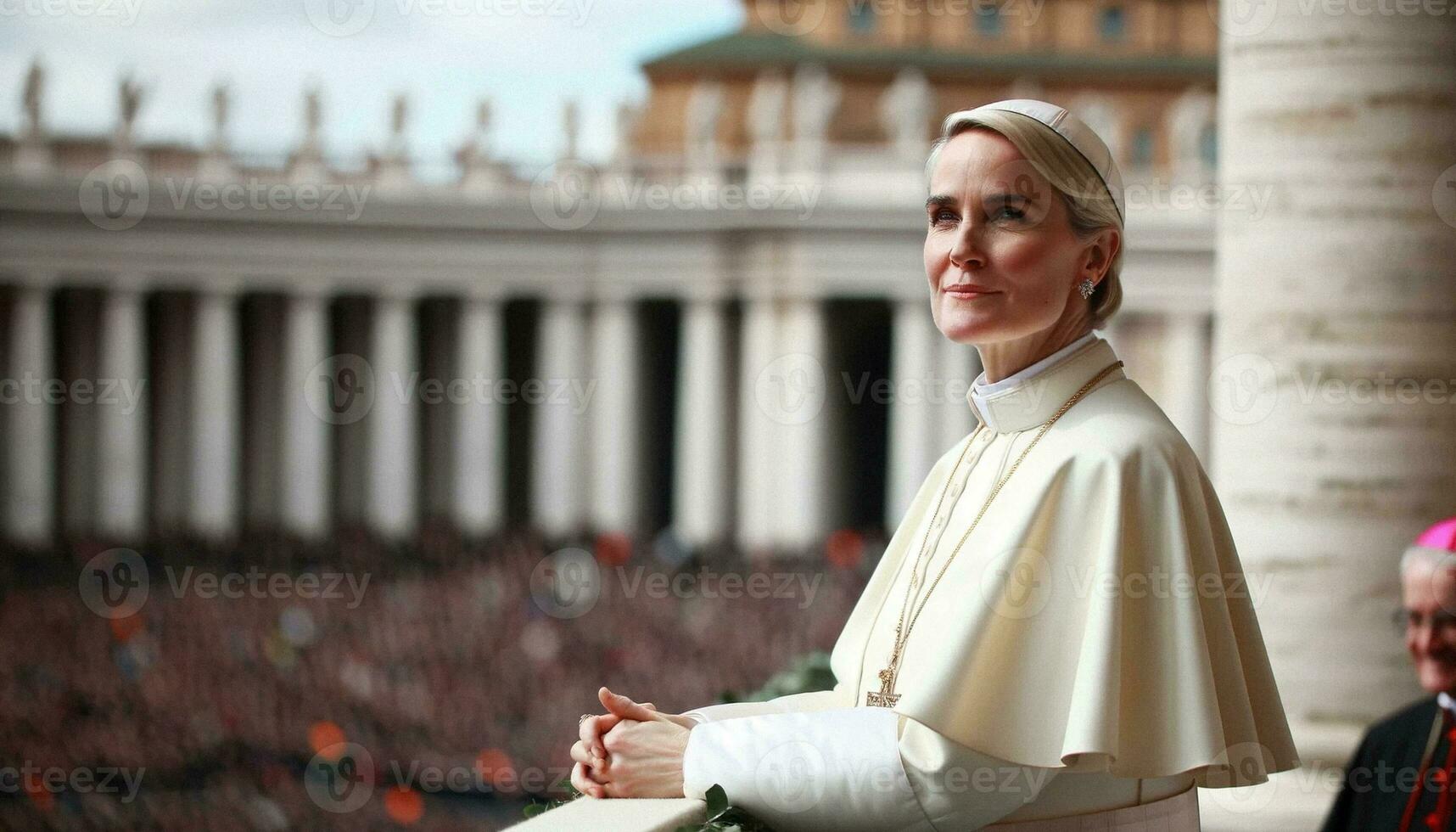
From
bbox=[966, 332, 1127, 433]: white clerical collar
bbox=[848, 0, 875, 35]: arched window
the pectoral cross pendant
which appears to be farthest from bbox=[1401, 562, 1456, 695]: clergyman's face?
bbox=[848, 0, 875, 35]: arched window

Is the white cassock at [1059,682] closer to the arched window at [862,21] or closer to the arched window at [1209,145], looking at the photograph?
the arched window at [1209,145]

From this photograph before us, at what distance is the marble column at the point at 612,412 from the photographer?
5525 centimetres

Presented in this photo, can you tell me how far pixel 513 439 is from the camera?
62.8 metres

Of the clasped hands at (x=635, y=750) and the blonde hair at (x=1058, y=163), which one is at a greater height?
the blonde hair at (x=1058, y=163)

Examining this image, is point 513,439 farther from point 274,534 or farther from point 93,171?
point 93,171

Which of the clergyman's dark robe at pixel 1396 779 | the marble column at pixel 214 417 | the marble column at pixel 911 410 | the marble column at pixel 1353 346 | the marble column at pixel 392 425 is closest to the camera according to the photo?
the clergyman's dark robe at pixel 1396 779

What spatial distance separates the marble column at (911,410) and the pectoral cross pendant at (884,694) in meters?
46.6

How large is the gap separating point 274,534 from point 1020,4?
33.5 meters

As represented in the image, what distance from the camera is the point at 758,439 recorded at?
5434 cm

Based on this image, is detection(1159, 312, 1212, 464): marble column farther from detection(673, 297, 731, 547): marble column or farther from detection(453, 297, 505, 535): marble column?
detection(453, 297, 505, 535): marble column

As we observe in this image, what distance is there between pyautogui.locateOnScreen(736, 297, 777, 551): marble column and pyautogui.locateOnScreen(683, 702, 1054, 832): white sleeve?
48.9 m

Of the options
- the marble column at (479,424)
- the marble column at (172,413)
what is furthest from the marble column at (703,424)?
the marble column at (172,413)

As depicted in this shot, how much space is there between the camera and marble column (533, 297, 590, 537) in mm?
55156

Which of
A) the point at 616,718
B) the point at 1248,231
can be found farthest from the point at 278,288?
the point at 616,718
